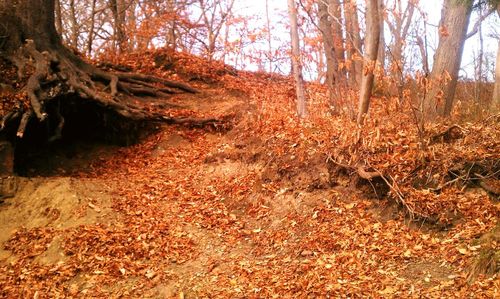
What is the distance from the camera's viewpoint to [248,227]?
7.01 metres

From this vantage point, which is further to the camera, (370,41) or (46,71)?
(46,71)

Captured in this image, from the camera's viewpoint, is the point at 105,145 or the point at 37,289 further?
the point at 105,145

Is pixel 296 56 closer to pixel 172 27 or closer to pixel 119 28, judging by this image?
pixel 119 28

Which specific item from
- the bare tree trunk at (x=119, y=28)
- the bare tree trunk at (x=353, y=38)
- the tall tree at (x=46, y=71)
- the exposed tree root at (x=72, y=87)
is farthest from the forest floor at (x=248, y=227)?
the bare tree trunk at (x=119, y=28)

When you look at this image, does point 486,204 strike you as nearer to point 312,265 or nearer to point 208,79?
point 312,265

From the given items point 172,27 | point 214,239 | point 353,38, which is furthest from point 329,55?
point 172,27

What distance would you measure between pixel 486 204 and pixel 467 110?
3570 mm

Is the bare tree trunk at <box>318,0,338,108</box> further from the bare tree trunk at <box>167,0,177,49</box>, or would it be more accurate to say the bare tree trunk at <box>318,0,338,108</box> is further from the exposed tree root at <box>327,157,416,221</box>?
the bare tree trunk at <box>167,0,177,49</box>

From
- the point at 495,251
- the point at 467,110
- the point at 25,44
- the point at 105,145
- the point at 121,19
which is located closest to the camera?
the point at 495,251

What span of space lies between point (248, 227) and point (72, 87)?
5017mm

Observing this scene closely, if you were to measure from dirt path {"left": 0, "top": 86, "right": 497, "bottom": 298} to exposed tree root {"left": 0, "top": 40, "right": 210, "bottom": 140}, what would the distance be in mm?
1374

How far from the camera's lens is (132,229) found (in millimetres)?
6922

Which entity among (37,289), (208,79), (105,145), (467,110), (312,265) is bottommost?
(37,289)

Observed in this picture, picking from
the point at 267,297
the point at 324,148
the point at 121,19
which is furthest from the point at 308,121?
the point at 121,19
